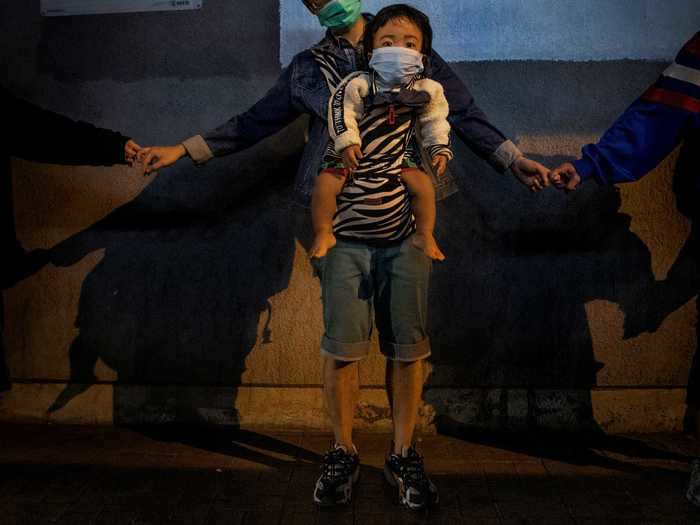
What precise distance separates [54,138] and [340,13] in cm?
184

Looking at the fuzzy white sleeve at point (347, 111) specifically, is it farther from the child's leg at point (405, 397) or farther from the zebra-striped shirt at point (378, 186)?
the child's leg at point (405, 397)

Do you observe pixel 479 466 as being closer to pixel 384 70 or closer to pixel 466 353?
pixel 466 353

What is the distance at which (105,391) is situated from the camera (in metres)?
4.19

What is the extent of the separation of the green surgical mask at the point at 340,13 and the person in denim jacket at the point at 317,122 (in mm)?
24

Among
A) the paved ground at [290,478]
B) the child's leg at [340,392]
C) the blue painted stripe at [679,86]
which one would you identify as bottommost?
the paved ground at [290,478]

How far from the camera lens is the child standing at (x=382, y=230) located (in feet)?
9.25

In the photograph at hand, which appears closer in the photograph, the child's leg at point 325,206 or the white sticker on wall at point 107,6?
the child's leg at point 325,206

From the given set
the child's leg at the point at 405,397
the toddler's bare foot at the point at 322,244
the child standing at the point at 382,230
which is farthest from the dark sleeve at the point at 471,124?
the child's leg at the point at 405,397

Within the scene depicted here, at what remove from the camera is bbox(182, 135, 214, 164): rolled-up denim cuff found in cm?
348

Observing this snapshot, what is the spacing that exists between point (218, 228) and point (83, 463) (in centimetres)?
148

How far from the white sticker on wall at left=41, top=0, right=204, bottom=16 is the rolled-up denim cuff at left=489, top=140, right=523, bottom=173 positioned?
1937 millimetres

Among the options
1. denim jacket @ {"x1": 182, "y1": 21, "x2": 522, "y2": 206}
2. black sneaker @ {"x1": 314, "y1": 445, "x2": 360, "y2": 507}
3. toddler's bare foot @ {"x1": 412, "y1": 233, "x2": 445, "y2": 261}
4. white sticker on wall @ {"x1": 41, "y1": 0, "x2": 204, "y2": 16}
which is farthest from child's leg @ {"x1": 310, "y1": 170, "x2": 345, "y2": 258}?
white sticker on wall @ {"x1": 41, "y1": 0, "x2": 204, "y2": 16}

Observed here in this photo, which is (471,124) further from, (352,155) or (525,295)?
(525,295)

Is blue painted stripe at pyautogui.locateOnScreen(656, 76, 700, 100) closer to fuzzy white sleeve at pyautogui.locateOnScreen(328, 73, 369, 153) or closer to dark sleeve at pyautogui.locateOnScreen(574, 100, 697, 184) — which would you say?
dark sleeve at pyautogui.locateOnScreen(574, 100, 697, 184)
